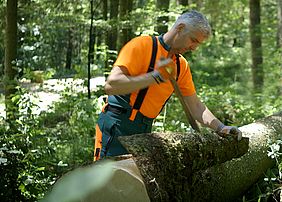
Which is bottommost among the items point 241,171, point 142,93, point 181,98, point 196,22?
point 241,171

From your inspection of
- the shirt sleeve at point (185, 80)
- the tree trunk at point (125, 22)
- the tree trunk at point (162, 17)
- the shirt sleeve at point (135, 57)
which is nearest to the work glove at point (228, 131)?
the shirt sleeve at point (185, 80)

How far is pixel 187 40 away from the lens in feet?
10.9

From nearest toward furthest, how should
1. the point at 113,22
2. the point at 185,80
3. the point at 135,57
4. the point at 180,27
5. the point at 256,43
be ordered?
the point at 135,57 → the point at 180,27 → the point at 185,80 → the point at 113,22 → the point at 256,43

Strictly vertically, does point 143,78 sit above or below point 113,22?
above

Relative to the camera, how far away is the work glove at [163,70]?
122 inches

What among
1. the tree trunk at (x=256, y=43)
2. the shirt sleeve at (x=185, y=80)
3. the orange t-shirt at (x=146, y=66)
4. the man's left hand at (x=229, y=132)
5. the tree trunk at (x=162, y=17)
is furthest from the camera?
the tree trunk at (x=256, y=43)

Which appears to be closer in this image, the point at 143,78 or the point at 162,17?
the point at 143,78

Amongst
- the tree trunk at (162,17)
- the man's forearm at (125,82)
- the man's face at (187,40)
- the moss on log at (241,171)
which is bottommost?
the moss on log at (241,171)

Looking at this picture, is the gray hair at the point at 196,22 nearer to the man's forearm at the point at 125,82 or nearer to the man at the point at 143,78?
the man at the point at 143,78

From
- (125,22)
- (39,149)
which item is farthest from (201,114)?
(125,22)

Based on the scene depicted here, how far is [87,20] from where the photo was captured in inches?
469

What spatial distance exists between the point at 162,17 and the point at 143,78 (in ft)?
26.5

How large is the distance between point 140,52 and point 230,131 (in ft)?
3.91

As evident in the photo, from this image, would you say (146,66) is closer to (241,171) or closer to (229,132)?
(229,132)
